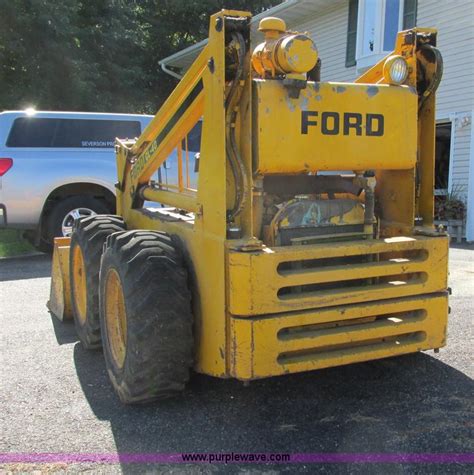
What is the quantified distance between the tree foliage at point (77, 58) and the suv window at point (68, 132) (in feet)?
29.3

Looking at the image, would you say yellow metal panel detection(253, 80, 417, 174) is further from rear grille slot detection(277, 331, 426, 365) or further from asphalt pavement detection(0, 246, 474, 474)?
asphalt pavement detection(0, 246, 474, 474)

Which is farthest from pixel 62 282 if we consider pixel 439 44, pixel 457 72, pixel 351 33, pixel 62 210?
pixel 351 33

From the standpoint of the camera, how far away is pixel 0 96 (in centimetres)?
1727

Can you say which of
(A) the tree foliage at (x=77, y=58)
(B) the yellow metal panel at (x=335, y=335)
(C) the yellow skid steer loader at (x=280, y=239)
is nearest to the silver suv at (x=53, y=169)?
(C) the yellow skid steer loader at (x=280, y=239)

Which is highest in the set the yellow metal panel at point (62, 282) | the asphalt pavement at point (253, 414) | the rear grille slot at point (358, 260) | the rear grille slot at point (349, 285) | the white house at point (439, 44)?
the white house at point (439, 44)

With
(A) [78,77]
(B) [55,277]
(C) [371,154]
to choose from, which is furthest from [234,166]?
(A) [78,77]

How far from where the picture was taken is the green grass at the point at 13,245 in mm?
9906

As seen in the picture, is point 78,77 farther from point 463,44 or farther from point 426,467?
point 426,467

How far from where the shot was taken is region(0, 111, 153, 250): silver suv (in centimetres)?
838

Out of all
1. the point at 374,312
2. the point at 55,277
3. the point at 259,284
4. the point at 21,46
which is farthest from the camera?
the point at 21,46

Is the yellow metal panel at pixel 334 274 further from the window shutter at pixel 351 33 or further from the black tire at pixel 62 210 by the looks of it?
the window shutter at pixel 351 33

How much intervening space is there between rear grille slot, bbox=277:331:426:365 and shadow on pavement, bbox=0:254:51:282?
5.50 meters

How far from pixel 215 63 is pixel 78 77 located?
1540 centimetres

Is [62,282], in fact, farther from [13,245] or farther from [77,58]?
[77,58]
